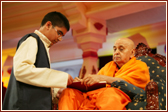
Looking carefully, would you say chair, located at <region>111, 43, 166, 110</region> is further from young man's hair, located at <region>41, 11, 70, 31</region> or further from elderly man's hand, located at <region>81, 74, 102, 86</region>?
young man's hair, located at <region>41, 11, 70, 31</region>

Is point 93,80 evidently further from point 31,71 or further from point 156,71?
point 156,71

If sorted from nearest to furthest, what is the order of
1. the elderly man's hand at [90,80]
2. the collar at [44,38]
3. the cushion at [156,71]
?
the elderly man's hand at [90,80] < the collar at [44,38] < the cushion at [156,71]

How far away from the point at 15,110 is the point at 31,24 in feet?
14.1

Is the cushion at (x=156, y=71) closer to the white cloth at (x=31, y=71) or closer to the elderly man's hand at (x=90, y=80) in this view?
the elderly man's hand at (x=90, y=80)

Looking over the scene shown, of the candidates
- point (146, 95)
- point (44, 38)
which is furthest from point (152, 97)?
point (44, 38)

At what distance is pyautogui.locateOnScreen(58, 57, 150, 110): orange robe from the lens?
2.04 m

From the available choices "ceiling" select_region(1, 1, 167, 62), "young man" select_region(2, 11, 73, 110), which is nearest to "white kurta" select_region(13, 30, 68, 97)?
"young man" select_region(2, 11, 73, 110)

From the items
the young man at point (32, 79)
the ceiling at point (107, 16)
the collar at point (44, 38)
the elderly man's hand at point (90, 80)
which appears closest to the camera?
the young man at point (32, 79)

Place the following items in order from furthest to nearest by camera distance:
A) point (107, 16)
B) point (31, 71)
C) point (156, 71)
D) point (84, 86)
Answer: point (107, 16) → point (156, 71) → point (84, 86) → point (31, 71)

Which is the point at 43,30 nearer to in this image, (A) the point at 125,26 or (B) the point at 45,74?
(B) the point at 45,74

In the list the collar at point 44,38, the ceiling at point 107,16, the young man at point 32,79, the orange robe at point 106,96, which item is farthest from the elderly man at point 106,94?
the ceiling at point 107,16

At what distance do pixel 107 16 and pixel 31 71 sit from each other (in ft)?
11.7

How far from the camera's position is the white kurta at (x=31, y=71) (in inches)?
77.9

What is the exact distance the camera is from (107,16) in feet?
17.0
